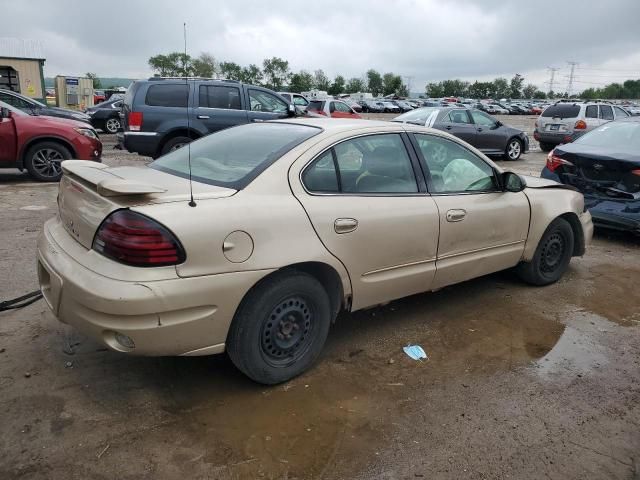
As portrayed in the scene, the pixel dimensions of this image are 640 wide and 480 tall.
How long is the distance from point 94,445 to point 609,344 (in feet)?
11.3

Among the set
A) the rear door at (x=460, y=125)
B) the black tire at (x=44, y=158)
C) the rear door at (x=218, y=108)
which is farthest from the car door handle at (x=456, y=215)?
the rear door at (x=460, y=125)

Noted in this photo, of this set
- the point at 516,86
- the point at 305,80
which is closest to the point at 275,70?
the point at 305,80

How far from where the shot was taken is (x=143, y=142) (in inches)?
400

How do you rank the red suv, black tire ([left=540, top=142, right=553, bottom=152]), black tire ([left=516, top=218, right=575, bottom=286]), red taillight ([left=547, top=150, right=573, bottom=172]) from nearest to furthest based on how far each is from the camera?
black tire ([left=516, top=218, right=575, bottom=286]), red taillight ([left=547, top=150, right=573, bottom=172]), the red suv, black tire ([left=540, top=142, right=553, bottom=152])

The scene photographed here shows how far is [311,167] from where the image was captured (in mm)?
3180


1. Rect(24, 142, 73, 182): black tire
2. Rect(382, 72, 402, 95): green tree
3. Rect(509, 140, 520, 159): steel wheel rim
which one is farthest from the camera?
Rect(382, 72, 402, 95): green tree

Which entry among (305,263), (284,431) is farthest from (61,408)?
(305,263)

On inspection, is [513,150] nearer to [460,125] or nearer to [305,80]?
[460,125]

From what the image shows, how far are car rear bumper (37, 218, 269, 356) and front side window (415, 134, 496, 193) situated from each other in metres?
1.70

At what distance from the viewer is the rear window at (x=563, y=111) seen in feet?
55.5

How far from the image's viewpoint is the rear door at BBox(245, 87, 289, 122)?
11.1 meters

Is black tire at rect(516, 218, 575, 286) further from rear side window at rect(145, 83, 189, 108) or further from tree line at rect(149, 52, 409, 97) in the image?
tree line at rect(149, 52, 409, 97)

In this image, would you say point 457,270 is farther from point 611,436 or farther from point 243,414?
point 243,414

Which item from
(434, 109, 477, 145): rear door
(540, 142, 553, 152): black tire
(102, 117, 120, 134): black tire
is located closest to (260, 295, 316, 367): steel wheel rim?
(434, 109, 477, 145): rear door
